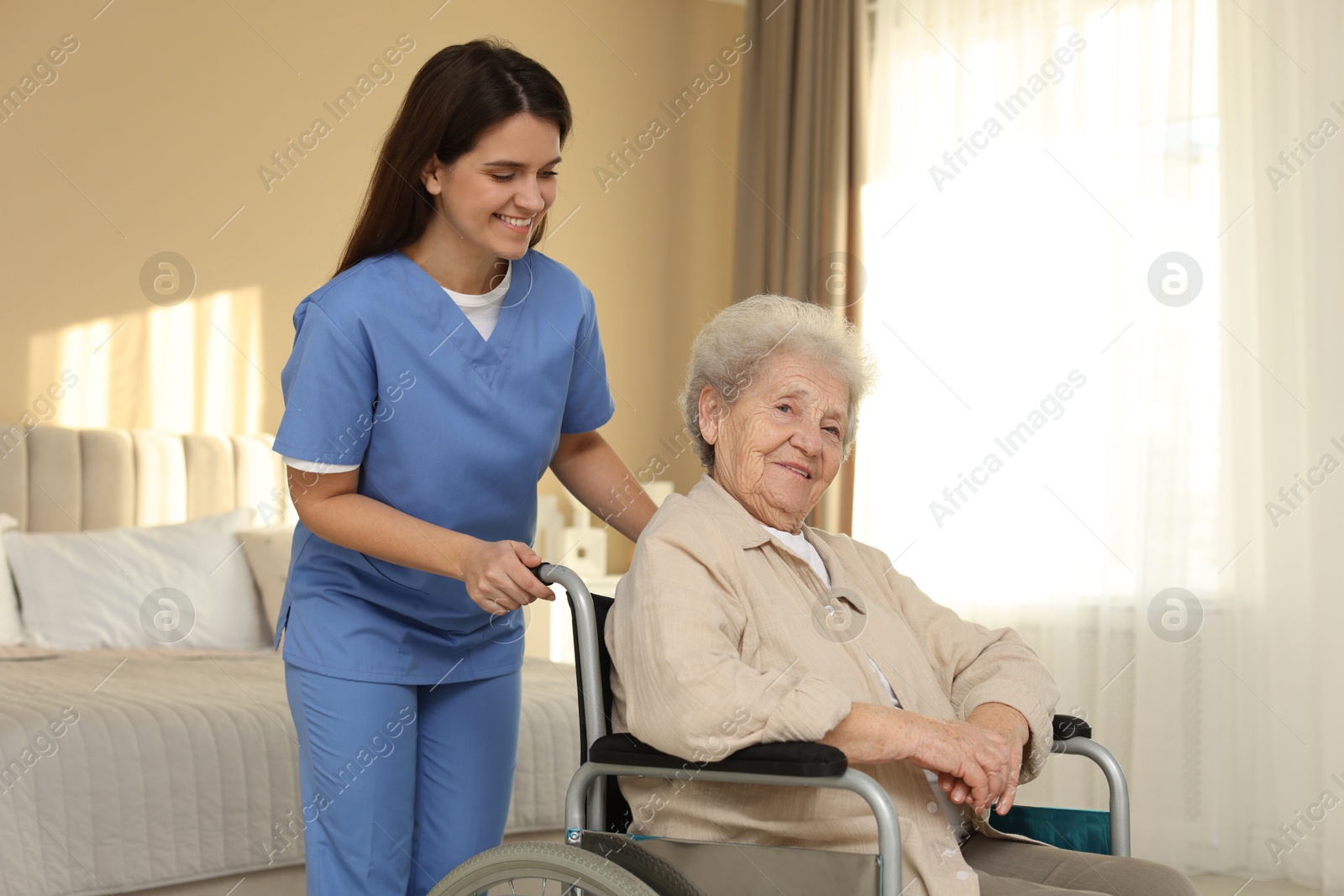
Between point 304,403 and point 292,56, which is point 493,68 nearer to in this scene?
point 304,403

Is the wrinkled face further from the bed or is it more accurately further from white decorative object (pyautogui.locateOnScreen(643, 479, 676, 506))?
white decorative object (pyautogui.locateOnScreen(643, 479, 676, 506))

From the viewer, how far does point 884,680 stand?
1630mm

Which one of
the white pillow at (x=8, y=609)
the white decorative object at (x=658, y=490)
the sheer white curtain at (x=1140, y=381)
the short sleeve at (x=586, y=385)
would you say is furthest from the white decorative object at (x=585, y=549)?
the short sleeve at (x=586, y=385)

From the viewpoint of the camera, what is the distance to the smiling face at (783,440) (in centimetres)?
171

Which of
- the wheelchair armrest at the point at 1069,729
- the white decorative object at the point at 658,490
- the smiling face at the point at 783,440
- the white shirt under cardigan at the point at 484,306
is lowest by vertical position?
the wheelchair armrest at the point at 1069,729

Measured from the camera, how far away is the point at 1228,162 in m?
3.51

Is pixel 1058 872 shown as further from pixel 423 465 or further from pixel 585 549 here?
pixel 585 549

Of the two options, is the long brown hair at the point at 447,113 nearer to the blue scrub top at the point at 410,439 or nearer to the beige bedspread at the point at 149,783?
the blue scrub top at the point at 410,439

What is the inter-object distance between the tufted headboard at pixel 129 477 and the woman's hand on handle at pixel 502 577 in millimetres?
2587

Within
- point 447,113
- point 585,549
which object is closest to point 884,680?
point 447,113

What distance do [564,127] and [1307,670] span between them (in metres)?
2.70

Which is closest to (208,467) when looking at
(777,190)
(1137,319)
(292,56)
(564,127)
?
(292,56)

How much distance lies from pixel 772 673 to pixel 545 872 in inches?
13.2

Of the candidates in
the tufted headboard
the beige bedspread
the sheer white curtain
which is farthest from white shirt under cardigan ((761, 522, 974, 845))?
the tufted headboard
